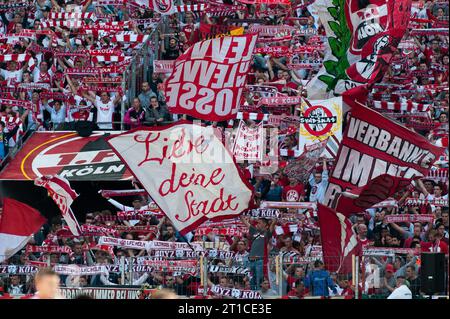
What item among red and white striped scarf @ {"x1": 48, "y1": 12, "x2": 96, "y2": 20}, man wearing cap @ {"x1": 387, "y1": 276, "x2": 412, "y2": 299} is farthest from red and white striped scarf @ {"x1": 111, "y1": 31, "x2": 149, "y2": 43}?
man wearing cap @ {"x1": 387, "y1": 276, "x2": 412, "y2": 299}

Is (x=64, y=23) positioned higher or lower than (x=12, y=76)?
higher

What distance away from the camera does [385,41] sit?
22.9 metres

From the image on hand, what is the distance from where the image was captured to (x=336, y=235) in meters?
19.6

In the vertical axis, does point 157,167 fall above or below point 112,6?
below

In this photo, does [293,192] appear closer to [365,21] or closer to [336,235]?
[365,21]

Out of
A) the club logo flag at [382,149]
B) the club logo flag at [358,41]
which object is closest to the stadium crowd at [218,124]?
the club logo flag at [382,149]

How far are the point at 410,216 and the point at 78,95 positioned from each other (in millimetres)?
7387

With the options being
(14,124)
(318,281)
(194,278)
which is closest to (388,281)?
(318,281)

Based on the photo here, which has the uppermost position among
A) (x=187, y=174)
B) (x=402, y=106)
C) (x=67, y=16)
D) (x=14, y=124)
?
(x=67, y=16)

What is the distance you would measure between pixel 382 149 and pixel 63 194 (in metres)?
5.17

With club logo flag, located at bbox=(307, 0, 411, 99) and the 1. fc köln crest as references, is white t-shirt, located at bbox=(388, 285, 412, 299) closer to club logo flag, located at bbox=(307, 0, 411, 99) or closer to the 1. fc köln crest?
club logo flag, located at bbox=(307, 0, 411, 99)
